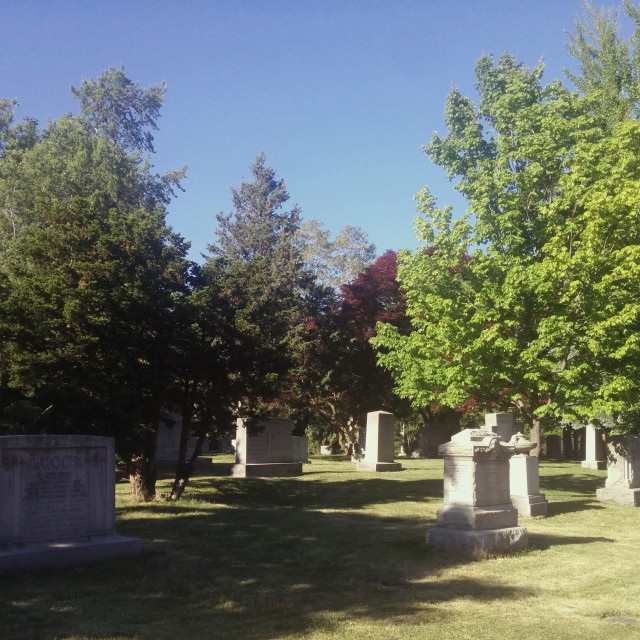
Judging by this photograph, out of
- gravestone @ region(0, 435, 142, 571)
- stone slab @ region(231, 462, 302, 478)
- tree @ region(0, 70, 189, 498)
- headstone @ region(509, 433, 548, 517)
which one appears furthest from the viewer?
stone slab @ region(231, 462, 302, 478)

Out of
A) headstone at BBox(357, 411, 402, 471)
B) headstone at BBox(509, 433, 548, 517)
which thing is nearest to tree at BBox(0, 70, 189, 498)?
headstone at BBox(509, 433, 548, 517)

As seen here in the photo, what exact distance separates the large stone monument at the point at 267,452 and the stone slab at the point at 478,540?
1279 cm

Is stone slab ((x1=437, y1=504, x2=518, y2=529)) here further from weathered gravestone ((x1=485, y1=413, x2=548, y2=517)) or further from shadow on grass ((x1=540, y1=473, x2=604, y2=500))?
shadow on grass ((x1=540, y1=473, x2=604, y2=500))

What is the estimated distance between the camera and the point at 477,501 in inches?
390

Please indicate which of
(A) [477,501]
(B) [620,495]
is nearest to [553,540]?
(A) [477,501]

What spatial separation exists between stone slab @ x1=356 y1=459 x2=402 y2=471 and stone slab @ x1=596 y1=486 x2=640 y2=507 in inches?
355

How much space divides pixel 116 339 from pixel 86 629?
813 centimetres

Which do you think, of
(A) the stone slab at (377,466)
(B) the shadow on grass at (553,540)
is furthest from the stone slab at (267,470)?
(B) the shadow on grass at (553,540)

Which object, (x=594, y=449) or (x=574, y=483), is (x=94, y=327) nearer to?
(x=574, y=483)

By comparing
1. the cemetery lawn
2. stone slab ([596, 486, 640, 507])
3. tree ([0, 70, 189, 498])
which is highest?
tree ([0, 70, 189, 498])

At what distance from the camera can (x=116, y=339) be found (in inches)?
516

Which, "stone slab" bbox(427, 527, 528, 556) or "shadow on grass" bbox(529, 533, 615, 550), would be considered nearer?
→ "stone slab" bbox(427, 527, 528, 556)

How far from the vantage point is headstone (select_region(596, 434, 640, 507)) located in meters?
16.3

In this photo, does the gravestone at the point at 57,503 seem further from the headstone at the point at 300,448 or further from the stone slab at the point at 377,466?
the headstone at the point at 300,448
